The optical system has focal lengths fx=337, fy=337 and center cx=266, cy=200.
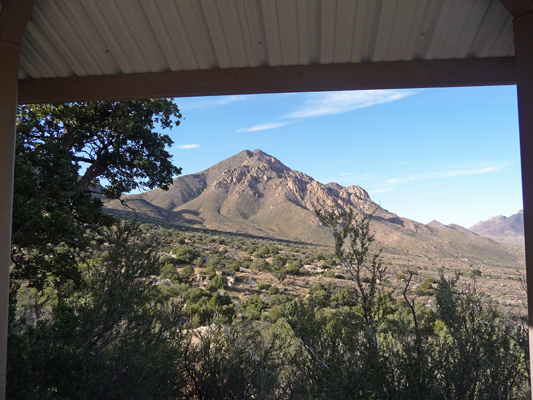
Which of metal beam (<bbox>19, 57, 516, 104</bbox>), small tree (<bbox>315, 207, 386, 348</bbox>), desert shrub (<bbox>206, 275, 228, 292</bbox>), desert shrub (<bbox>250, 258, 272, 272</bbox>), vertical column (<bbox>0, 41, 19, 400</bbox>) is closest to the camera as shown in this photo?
vertical column (<bbox>0, 41, 19, 400</bbox>)

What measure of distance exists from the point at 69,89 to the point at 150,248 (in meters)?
2.72

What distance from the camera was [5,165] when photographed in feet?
5.47

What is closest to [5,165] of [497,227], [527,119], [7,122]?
[7,122]

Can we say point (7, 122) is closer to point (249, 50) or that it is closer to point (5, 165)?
point (5, 165)

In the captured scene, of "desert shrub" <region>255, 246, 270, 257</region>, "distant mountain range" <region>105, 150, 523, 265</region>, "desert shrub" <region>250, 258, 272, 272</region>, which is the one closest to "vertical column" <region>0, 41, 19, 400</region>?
"desert shrub" <region>250, 258, 272, 272</region>

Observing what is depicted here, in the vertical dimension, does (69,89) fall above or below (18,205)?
above

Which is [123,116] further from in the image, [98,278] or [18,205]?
[98,278]

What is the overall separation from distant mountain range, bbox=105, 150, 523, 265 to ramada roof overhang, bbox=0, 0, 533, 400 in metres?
17.3

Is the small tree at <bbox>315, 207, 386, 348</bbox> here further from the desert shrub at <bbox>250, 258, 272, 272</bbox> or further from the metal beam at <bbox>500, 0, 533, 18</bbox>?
the desert shrub at <bbox>250, 258, 272, 272</bbox>

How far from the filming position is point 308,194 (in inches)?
1532

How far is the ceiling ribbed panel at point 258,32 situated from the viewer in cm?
166

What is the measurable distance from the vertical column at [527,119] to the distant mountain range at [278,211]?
17.6m

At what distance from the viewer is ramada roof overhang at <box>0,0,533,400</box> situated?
162cm

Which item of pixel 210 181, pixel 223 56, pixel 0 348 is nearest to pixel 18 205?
pixel 0 348
